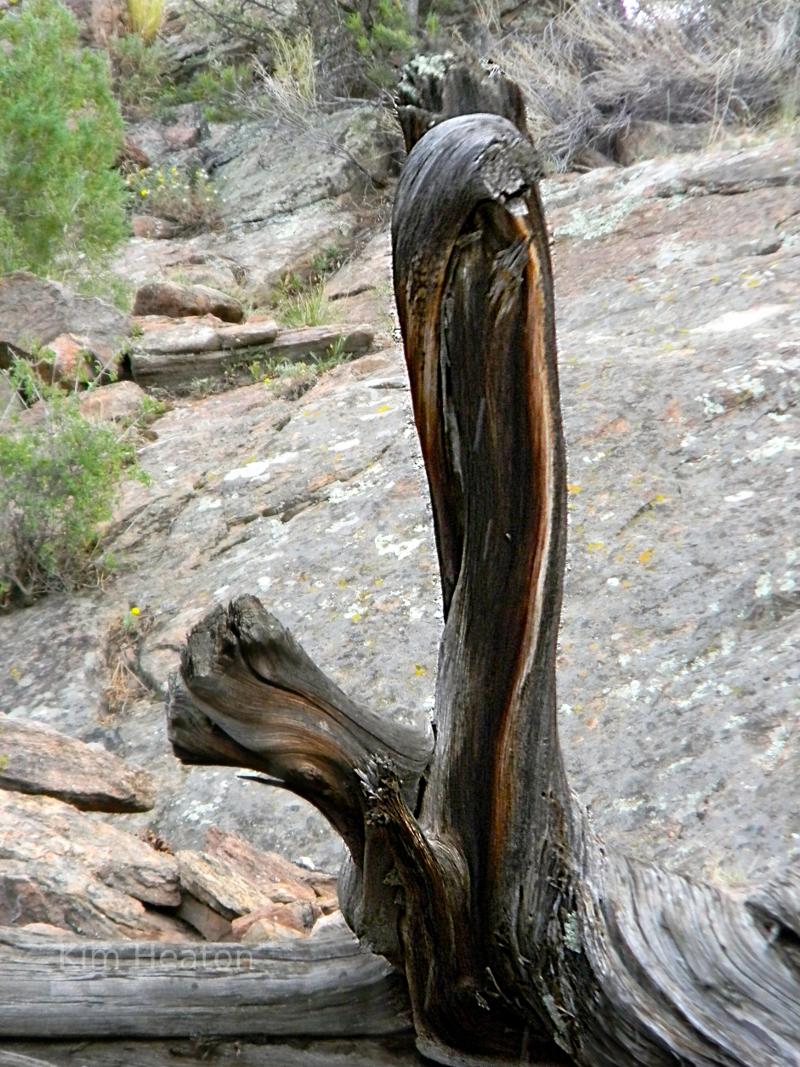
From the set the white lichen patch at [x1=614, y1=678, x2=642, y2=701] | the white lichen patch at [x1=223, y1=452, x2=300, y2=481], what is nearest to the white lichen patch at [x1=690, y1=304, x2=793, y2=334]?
the white lichen patch at [x1=223, y1=452, x2=300, y2=481]

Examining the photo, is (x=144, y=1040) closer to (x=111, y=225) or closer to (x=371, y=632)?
(x=371, y=632)

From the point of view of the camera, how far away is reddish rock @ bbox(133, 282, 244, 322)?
28.6ft

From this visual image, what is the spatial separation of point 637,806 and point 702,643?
750 millimetres

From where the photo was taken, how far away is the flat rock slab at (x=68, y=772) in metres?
3.98

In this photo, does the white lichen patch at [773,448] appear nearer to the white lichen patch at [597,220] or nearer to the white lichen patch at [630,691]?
the white lichen patch at [630,691]

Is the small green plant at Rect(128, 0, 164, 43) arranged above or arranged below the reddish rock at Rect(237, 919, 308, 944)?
above

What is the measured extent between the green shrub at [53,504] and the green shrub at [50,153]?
2674 millimetres

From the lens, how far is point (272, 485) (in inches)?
229

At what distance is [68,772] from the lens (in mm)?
4086

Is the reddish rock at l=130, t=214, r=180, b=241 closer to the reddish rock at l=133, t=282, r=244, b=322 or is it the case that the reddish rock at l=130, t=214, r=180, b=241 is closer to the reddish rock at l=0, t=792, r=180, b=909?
the reddish rock at l=133, t=282, r=244, b=322

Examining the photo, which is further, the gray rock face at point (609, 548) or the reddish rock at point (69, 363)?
the reddish rock at point (69, 363)

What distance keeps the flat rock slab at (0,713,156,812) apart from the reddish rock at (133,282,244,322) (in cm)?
498

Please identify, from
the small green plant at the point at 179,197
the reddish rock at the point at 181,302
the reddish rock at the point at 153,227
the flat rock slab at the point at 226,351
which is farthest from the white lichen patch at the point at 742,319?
the reddish rock at the point at 153,227

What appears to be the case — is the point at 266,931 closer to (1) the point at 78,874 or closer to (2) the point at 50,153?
(1) the point at 78,874
